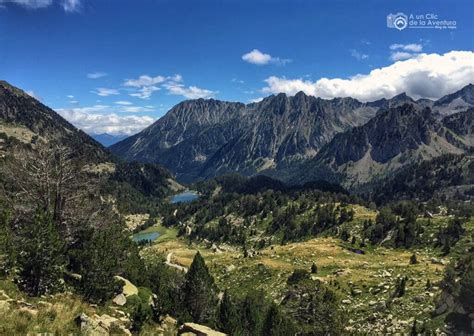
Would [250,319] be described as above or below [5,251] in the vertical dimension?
below

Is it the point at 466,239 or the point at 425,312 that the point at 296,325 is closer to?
the point at 425,312

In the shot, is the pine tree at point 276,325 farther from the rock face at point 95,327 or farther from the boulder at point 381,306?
the rock face at point 95,327

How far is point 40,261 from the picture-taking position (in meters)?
26.7

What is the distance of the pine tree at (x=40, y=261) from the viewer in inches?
1046

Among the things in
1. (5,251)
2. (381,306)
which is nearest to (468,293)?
(381,306)

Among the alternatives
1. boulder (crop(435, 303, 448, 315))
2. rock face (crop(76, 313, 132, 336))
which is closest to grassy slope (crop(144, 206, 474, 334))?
boulder (crop(435, 303, 448, 315))

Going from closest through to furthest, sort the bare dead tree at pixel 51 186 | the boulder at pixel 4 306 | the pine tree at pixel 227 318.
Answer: the boulder at pixel 4 306 → the bare dead tree at pixel 51 186 → the pine tree at pixel 227 318

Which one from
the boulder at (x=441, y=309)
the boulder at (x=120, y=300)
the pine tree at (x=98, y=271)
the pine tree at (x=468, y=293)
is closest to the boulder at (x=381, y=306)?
the boulder at (x=441, y=309)

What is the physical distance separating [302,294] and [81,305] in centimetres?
4875

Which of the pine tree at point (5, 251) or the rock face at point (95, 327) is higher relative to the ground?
the pine tree at point (5, 251)

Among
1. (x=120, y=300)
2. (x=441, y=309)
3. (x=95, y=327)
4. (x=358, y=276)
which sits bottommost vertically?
(x=358, y=276)

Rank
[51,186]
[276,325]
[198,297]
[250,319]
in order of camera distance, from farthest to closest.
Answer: [250,319]
[276,325]
[198,297]
[51,186]

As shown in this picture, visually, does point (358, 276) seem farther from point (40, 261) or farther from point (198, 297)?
point (40, 261)

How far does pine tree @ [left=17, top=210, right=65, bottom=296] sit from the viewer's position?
26.6m
